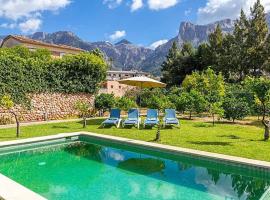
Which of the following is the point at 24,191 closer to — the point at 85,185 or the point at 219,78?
the point at 85,185

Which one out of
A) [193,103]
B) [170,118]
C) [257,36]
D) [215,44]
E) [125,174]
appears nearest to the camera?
[125,174]

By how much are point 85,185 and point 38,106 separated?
1215 cm

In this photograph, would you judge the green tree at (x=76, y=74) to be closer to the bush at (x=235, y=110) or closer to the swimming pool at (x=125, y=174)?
the swimming pool at (x=125, y=174)

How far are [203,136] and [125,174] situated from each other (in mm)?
5163

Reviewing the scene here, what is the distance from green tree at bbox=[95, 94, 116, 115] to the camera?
2184cm

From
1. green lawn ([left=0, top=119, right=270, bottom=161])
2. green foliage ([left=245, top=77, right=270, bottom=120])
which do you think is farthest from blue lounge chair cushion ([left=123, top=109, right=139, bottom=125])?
green foliage ([left=245, top=77, right=270, bottom=120])

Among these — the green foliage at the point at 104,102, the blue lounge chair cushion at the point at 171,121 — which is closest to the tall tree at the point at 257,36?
the green foliage at the point at 104,102

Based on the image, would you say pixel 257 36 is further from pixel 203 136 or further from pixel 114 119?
pixel 203 136

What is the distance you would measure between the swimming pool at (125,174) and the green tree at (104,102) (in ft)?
31.9

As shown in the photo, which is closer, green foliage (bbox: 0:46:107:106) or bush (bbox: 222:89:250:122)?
green foliage (bbox: 0:46:107:106)

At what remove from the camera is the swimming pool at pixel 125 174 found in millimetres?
7289

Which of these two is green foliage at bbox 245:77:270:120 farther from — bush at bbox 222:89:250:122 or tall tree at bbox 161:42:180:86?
tall tree at bbox 161:42:180:86

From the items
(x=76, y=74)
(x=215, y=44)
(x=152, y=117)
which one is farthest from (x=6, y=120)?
(x=215, y=44)

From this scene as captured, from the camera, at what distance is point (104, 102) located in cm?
2191
